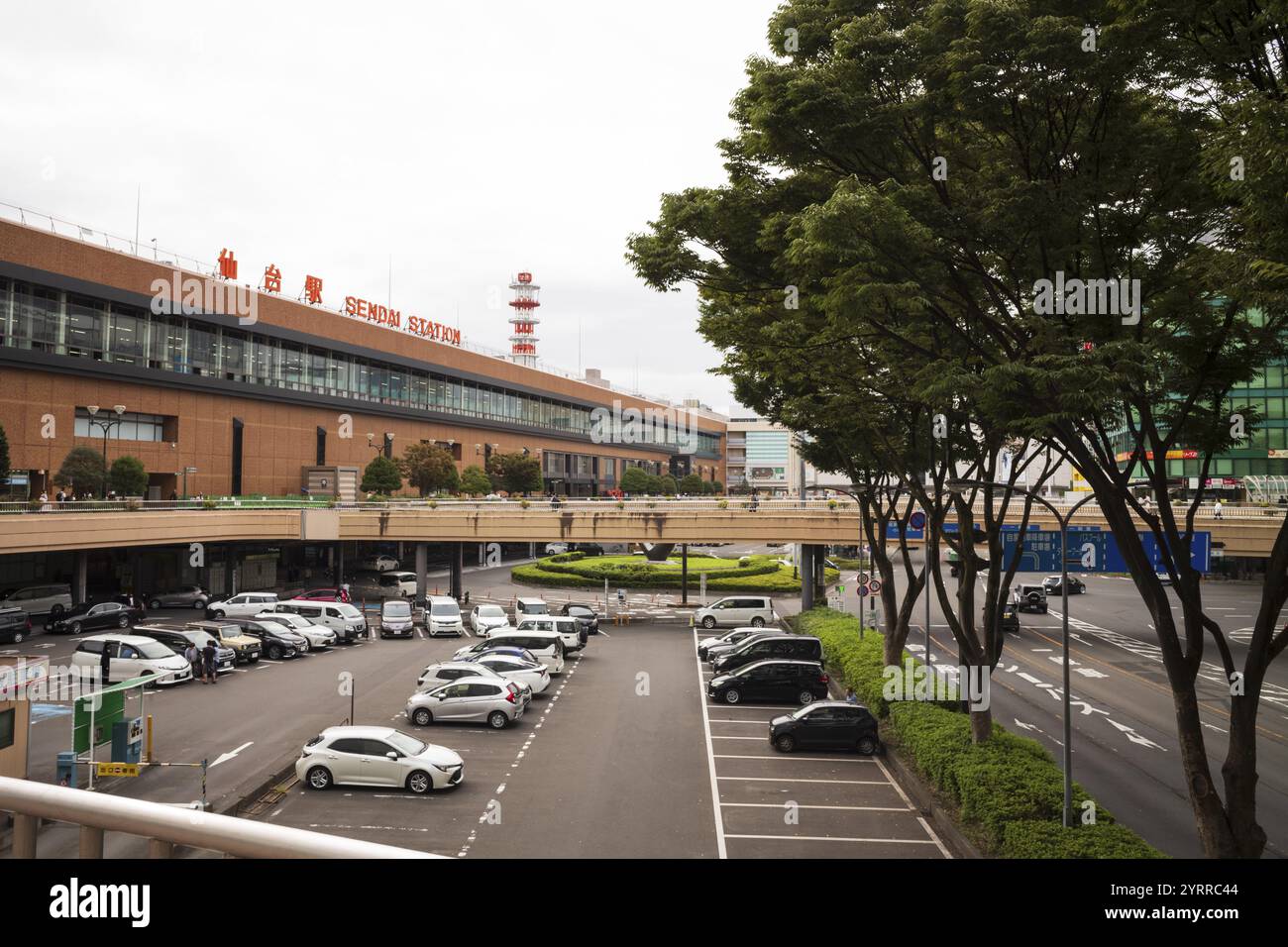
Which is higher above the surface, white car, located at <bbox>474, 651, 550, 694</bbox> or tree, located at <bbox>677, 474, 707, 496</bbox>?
tree, located at <bbox>677, 474, 707, 496</bbox>

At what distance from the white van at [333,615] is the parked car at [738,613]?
661 inches

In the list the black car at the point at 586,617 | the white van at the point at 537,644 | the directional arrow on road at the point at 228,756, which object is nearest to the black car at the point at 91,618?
the white van at the point at 537,644

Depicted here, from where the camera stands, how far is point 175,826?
94.1 inches

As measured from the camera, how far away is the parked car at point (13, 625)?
116 feet

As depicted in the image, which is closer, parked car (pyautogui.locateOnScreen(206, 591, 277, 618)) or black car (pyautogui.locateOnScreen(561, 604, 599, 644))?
parked car (pyautogui.locateOnScreen(206, 591, 277, 618))

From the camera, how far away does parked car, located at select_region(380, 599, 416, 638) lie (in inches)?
1617

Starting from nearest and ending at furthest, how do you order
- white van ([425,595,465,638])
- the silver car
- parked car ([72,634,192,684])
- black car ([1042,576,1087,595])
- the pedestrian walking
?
the silver car
parked car ([72,634,192,684])
the pedestrian walking
white van ([425,595,465,638])
black car ([1042,576,1087,595])

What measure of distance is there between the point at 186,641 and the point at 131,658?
8.84 ft

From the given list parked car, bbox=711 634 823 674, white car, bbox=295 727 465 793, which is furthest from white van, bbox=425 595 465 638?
white car, bbox=295 727 465 793

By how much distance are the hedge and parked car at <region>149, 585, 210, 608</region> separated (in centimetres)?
3693

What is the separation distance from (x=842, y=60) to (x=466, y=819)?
15.5 meters

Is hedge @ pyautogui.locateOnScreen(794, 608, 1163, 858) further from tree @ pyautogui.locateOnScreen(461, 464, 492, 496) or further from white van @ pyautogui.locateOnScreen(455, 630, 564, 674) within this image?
tree @ pyautogui.locateOnScreen(461, 464, 492, 496)

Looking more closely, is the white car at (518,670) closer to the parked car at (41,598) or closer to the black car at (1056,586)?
the parked car at (41,598)

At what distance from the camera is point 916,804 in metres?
18.9
